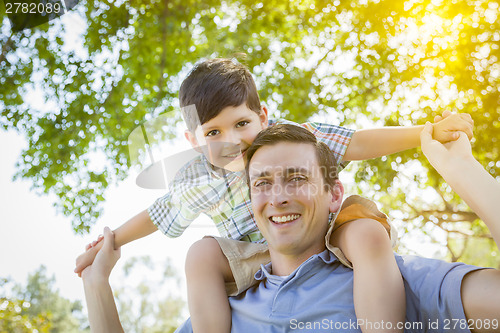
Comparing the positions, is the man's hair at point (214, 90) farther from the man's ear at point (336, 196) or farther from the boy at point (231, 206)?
the man's ear at point (336, 196)

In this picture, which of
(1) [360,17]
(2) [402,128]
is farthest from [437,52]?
(2) [402,128]

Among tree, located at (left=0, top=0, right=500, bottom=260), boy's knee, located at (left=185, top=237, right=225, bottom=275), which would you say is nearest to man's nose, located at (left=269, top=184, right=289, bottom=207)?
boy's knee, located at (left=185, top=237, right=225, bottom=275)

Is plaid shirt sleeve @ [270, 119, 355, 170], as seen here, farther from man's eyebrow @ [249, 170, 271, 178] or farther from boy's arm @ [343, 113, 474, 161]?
man's eyebrow @ [249, 170, 271, 178]

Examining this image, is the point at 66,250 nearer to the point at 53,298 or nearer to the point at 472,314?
the point at 472,314

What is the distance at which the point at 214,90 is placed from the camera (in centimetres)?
188

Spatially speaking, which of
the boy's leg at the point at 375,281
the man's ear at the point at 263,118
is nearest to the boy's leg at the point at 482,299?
the boy's leg at the point at 375,281

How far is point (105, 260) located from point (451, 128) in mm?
1330

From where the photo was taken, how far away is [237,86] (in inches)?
75.8

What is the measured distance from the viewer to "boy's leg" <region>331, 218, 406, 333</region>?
1.17m

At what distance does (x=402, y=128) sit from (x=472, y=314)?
0.72m

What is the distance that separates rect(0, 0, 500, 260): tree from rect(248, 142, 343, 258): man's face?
350 centimetres

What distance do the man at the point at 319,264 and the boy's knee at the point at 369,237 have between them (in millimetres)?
127

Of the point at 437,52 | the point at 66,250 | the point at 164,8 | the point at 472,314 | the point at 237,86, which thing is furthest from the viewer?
the point at 164,8

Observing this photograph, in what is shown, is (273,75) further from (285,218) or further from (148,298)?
(148,298)
